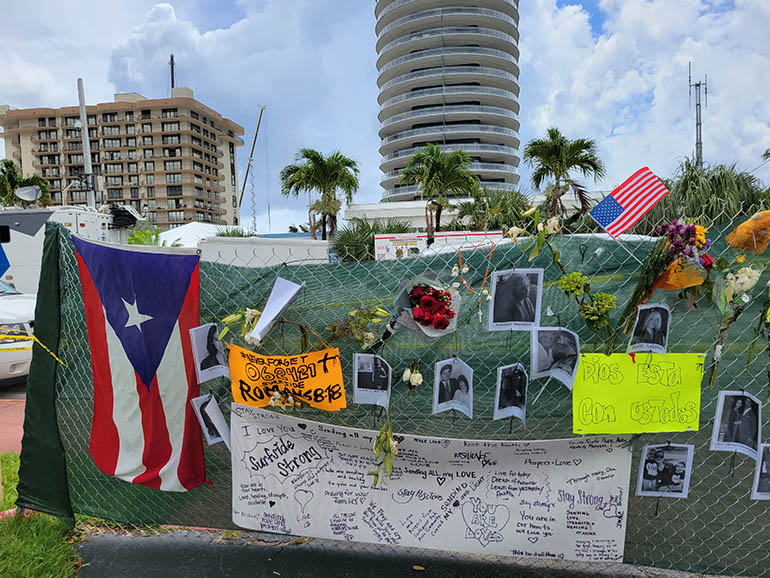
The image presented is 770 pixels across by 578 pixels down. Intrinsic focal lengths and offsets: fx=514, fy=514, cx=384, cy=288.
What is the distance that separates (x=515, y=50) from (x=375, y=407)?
81582 mm

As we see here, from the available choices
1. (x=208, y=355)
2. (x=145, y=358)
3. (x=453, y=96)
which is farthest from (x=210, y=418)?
(x=453, y=96)

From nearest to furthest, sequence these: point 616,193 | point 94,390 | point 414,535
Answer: point 414,535 < point 94,390 < point 616,193

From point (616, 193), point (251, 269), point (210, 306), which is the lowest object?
point (210, 306)

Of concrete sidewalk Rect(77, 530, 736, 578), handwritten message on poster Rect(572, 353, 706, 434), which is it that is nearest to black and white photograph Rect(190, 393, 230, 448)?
concrete sidewalk Rect(77, 530, 736, 578)

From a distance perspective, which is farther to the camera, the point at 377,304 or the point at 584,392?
the point at 377,304

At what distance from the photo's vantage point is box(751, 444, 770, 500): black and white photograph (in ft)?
7.33

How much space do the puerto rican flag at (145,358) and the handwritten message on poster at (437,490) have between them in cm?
38

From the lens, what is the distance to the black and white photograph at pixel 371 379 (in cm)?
234

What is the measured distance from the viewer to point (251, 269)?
2.61 metres

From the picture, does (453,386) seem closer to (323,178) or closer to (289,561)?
(289,561)

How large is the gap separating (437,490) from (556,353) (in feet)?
2.91

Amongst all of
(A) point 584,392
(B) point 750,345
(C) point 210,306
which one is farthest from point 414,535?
(B) point 750,345

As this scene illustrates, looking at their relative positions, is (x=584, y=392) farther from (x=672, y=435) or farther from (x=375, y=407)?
(x=375, y=407)

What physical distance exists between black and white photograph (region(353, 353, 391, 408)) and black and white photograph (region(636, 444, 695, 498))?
1195 millimetres
